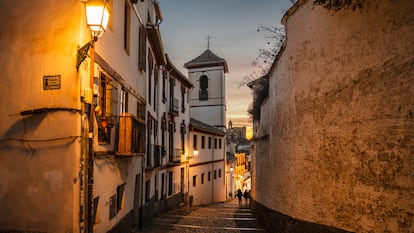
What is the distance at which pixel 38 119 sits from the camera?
6.79 meters

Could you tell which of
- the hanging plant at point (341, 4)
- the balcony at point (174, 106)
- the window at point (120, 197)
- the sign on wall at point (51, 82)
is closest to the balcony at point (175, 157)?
the balcony at point (174, 106)

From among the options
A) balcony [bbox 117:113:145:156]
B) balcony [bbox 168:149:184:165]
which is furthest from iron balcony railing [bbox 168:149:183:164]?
balcony [bbox 117:113:145:156]

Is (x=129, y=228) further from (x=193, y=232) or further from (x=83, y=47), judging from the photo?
(x=83, y=47)

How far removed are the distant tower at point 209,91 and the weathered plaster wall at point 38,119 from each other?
33.2 metres

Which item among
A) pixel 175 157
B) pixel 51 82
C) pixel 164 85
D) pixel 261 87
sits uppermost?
pixel 164 85

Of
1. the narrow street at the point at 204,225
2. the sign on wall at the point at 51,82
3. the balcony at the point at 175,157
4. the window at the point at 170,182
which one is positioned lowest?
the narrow street at the point at 204,225

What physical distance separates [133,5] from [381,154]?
9.09 m

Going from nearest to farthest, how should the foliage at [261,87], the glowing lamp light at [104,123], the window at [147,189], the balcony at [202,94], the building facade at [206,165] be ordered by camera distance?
1. the glowing lamp light at [104,123]
2. the window at [147,189]
3. the foliage at [261,87]
4. the building facade at [206,165]
5. the balcony at [202,94]

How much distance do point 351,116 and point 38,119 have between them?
19.7ft

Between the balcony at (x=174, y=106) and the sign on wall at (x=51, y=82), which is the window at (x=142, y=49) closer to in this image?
the sign on wall at (x=51, y=82)

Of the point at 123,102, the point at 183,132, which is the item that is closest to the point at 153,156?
the point at 123,102

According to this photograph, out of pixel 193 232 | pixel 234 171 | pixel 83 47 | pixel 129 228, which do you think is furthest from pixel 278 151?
pixel 234 171

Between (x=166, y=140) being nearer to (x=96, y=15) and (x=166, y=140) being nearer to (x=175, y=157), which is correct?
(x=175, y=157)

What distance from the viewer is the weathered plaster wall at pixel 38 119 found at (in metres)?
6.54
